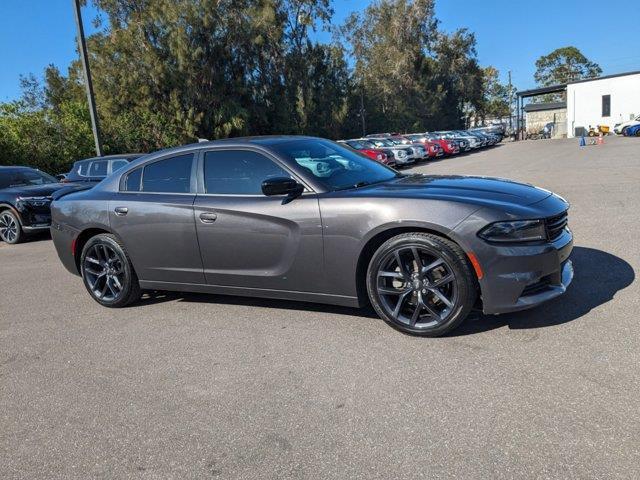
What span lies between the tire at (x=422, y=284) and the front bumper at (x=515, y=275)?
131 mm

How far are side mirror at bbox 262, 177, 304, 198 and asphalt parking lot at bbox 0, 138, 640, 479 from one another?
3.65ft

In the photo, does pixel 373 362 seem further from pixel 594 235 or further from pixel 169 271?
pixel 594 235

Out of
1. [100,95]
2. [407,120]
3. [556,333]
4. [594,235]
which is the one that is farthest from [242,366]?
[407,120]

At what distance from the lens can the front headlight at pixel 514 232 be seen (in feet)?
11.7

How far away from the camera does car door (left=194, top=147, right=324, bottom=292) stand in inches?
163

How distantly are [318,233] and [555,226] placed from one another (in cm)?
176

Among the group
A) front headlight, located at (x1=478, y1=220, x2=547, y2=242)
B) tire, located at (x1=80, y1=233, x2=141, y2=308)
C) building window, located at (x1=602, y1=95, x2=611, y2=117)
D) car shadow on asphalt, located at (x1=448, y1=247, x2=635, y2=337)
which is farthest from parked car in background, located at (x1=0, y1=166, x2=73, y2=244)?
building window, located at (x1=602, y1=95, x2=611, y2=117)

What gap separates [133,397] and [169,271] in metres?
1.70

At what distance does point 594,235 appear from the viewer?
6484 mm

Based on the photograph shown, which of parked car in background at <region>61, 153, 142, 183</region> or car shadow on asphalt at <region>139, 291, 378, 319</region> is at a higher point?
parked car in background at <region>61, 153, 142, 183</region>

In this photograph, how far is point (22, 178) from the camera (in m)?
11.7

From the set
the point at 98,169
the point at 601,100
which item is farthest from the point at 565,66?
the point at 98,169

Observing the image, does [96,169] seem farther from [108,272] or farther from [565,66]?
[565,66]

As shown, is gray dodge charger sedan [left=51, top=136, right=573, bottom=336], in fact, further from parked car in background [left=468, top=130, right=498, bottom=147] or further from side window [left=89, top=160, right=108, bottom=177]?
parked car in background [left=468, top=130, right=498, bottom=147]
